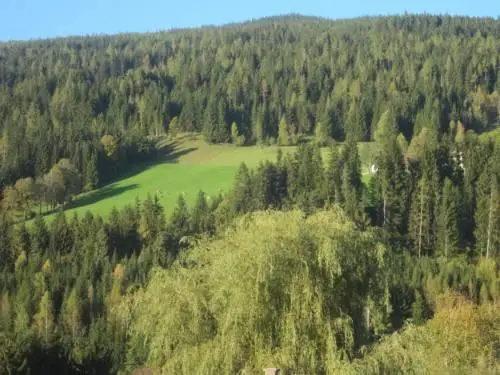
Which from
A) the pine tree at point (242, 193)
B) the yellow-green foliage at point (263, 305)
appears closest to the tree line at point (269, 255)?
the yellow-green foliage at point (263, 305)

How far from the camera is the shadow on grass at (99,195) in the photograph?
121m

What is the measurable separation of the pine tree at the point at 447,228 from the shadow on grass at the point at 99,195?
189 feet

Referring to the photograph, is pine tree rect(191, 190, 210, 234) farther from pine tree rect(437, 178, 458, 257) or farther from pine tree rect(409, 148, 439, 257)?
pine tree rect(437, 178, 458, 257)

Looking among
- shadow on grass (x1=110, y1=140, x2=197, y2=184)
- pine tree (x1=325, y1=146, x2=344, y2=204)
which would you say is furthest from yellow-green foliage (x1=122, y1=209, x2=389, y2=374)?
shadow on grass (x1=110, y1=140, x2=197, y2=184)

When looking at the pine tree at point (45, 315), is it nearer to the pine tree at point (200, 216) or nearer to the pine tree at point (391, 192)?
the pine tree at point (200, 216)

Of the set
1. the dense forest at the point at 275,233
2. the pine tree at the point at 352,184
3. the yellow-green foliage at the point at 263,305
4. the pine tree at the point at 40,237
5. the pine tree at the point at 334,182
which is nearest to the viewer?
the yellow-green foliage at the point at 263,305

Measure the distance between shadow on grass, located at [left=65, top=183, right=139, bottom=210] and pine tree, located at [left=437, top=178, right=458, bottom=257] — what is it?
2274 inches

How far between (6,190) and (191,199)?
3225 centimetres

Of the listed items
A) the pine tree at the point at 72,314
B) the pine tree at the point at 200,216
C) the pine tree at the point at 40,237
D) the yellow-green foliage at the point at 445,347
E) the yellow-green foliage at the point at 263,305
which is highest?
the yellow-green foliage at the point at 263,305

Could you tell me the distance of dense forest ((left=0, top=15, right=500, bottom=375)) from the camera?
893 inches

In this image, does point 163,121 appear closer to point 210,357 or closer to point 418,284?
point 418,284

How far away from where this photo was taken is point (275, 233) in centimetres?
2361

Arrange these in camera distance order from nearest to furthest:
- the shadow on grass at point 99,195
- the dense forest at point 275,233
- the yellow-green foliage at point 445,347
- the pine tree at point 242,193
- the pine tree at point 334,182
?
Answer: 1. the yellow-green foliage at point 445,347
2. the dense forest at point 275,233
3. the pine tree at point 334,182
4. the pine tree at point 242,193
5. the shadow on grass at point 99,195

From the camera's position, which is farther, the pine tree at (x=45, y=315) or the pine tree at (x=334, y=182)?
the pine tree at (x=334, y=182)
